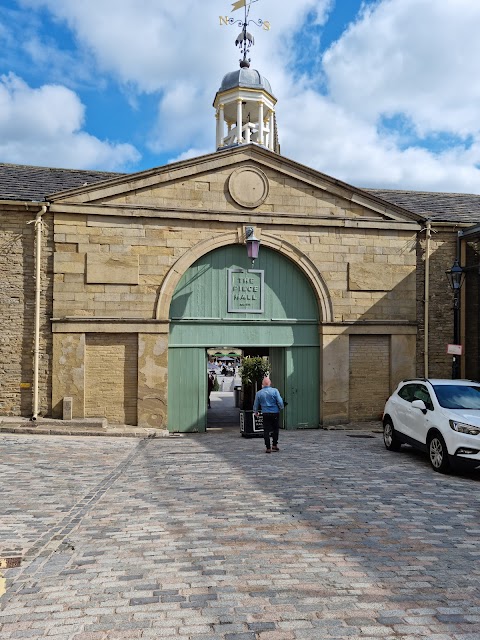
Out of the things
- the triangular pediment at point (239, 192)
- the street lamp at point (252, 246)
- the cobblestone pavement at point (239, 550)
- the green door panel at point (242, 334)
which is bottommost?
the cobblestone pavement at point (239, 550)

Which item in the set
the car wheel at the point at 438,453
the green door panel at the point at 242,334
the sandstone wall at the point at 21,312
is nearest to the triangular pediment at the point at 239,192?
the sandstone wall at the point at 21,312

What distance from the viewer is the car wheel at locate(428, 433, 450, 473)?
923 cm

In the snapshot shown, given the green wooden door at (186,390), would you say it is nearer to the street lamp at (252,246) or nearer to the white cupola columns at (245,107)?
the street lamp at (252,246)

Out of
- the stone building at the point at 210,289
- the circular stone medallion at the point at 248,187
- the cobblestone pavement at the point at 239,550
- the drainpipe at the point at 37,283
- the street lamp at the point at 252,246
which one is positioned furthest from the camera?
the circular stone medallion at the point at 248,187

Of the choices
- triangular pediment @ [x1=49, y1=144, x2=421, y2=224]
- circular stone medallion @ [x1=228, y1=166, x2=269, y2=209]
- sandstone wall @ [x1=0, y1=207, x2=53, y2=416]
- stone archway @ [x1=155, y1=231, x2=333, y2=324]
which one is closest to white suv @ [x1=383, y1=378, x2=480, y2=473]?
stone archway @ [x1=155, y1=231, x2=333, y2=324]

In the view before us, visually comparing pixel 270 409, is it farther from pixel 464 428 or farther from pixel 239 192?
pixel 239 192

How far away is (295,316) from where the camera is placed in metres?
15.7

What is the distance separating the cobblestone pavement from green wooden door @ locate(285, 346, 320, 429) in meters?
5.30

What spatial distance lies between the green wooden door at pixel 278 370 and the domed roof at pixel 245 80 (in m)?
9.68

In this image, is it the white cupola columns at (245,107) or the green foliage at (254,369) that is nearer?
the green foliage at (254,369)

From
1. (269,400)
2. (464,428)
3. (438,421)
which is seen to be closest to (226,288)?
(269,400)

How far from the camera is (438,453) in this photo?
9477mm

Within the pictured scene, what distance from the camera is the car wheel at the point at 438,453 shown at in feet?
30.3

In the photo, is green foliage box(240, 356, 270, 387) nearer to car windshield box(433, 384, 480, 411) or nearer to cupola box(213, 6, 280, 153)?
car windshield box(433, 384, 480, 411)
